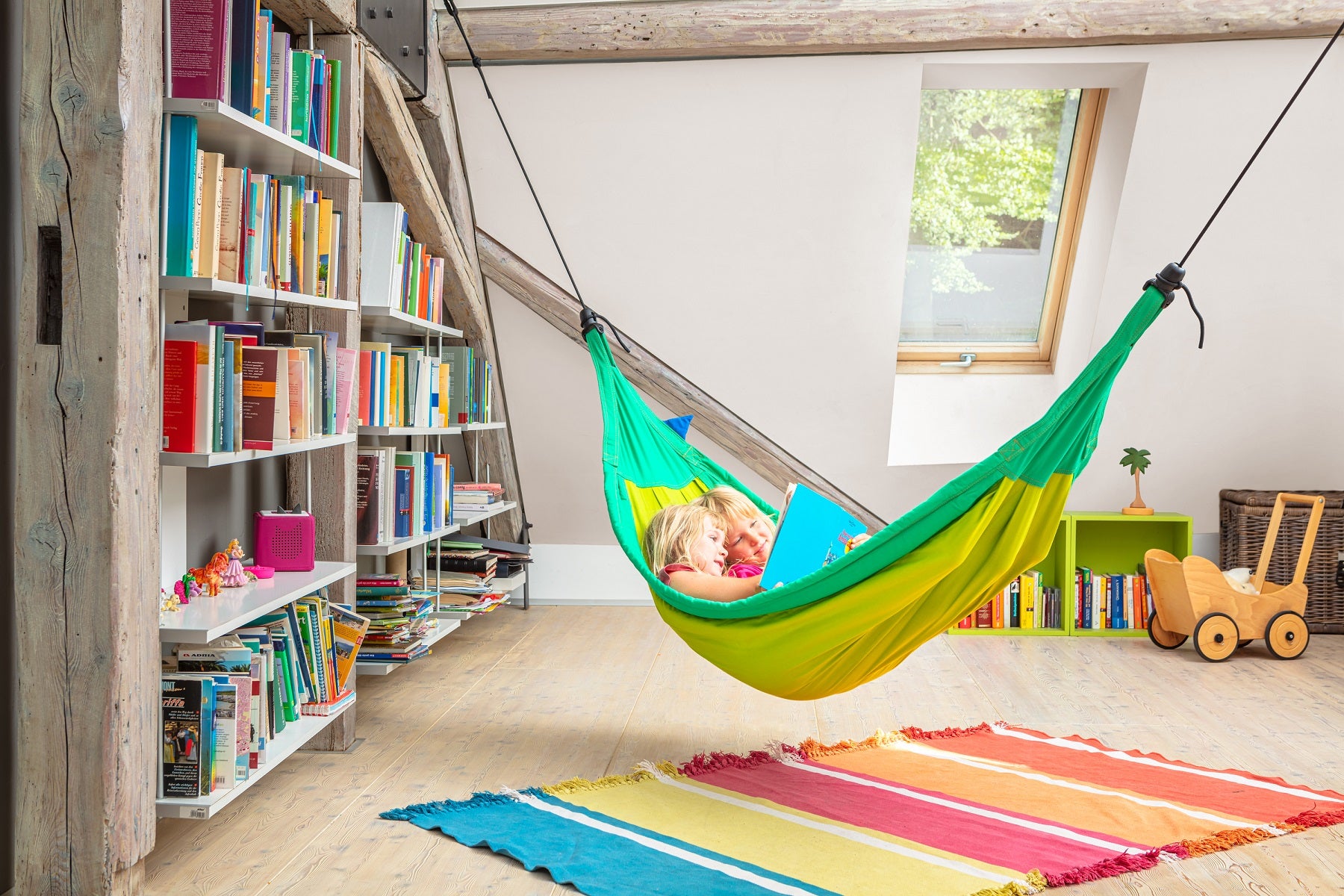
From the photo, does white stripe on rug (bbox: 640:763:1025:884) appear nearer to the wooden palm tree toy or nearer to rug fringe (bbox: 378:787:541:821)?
rug fringe (bbox: 378:787:541:821)

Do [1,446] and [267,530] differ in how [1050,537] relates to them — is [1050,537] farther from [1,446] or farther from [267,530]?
[1,446]

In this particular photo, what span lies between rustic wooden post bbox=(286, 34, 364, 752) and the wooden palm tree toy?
262 cm

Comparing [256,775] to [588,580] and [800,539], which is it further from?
[588,580]

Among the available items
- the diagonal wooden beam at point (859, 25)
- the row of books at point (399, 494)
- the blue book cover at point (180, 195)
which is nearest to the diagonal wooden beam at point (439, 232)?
the diagonal wooden beam at point (859, 25)

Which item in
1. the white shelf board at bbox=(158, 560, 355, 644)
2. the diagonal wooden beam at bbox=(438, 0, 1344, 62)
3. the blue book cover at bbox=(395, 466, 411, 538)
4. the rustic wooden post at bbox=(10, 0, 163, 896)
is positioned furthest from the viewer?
the diagonal wooden beam at bbox=(438, 0, 1344, 62)

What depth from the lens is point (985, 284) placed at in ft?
13.5

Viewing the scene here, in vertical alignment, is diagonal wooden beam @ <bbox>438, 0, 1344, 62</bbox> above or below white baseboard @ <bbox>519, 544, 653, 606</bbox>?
above

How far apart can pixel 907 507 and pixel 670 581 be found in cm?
203

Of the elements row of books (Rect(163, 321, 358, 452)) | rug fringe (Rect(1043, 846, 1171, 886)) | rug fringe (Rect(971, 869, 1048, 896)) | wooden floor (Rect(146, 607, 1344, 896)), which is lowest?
wooden floor (Rect(146, 607, 1344, 896))

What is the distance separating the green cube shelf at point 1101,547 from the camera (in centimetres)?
366

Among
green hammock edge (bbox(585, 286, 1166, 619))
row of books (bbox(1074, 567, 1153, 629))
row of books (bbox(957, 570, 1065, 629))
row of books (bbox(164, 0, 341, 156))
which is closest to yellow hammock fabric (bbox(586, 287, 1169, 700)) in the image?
green hammock edge (bbox(585, 286, 1166, 619))

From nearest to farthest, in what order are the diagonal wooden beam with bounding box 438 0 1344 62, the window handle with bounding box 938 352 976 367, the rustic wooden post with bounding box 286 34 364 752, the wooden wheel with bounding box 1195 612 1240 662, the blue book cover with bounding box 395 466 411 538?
the rustic wooden post with bounding box 286 34 364 752
the blue book cover with bounding box 395 466 411 538
the diagonal wooden beam with bounding box 438 0 1344 62
the wooden wheel with bounding box 1195 612 1240 662
the window handle with bounding box 938 352 976 367

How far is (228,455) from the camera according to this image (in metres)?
1.73

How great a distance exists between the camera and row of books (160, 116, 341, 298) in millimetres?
1666
